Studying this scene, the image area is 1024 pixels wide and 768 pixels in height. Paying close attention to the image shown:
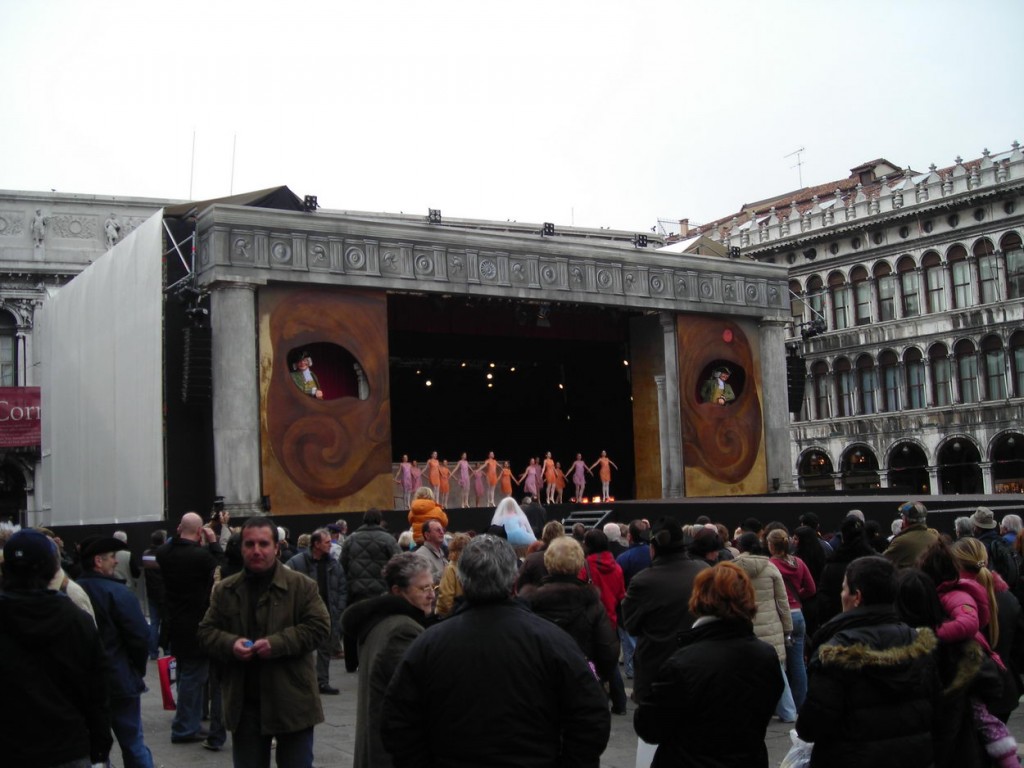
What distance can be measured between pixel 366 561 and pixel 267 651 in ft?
13.6

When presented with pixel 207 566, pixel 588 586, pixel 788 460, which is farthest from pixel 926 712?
pixel 788 460

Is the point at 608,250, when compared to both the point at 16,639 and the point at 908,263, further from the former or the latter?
the point at 16,639

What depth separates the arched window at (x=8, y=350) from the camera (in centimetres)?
4544

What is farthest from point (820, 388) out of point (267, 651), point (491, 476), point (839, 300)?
point (267, 651)

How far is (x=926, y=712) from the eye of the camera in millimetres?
4941

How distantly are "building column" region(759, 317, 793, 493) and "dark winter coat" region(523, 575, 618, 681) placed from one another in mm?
26822

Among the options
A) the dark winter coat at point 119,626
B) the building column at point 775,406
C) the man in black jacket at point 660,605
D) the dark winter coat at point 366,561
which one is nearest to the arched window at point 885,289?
the building column at point 775,406

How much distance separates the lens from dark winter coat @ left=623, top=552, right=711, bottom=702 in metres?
7.50

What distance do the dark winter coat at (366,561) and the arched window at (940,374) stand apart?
39.6 metres

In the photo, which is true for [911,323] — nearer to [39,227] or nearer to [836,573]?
[39,227]

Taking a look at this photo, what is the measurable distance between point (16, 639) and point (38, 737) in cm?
42

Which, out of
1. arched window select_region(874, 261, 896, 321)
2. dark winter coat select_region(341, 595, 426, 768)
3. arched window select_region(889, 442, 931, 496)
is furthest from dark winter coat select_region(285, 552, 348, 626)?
arched window select_region(874, 261, 896, 321)

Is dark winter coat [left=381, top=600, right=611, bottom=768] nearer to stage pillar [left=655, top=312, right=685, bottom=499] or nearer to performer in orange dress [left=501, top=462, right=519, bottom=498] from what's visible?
performer in orange dress [left=501, top=462, right=519, bottom=498]

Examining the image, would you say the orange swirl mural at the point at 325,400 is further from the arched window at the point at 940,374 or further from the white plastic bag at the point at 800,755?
the arched window at the point at 940,374
